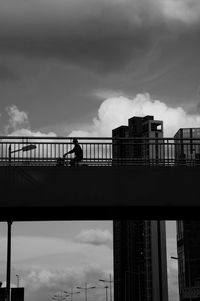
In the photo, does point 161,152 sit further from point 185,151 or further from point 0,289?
point 0,289

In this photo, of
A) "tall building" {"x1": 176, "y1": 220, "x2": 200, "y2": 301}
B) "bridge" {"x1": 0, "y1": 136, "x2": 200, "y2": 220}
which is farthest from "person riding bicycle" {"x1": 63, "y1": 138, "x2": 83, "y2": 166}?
"tall building" {"x1": 176, "y1": 220, "x2": 200, "y2": 301}

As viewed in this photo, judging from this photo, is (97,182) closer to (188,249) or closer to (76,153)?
(76,153)

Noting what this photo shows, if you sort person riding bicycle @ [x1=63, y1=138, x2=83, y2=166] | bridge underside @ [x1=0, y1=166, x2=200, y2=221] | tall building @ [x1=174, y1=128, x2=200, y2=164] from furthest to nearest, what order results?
tall building @ [x1=174, y1=128, x2=200, y2=164] < person riding bicycle @ [x1=63, y1=138, x2=83, y2=166] < bridge underside @ [x1=0, y1=166, x2=200, y2=221]

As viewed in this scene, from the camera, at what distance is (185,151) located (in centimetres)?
2602

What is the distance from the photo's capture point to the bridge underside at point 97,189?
922 inches

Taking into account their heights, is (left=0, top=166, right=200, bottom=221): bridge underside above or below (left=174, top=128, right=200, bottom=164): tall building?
below

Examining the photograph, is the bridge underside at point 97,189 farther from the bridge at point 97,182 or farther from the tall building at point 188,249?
the tall building at point 188,249

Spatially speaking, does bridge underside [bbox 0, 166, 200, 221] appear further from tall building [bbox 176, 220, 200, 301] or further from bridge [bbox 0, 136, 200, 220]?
tall building [bbox 176, 220, 200, 301]

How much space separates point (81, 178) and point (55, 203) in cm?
150

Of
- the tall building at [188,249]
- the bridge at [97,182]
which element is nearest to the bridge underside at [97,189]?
the bridge at [97,182]

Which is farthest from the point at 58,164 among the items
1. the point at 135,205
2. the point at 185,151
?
the point at 185,151

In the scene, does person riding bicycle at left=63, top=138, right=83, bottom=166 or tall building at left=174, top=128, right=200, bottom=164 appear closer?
person riding bicycle at left=63, top=138, right=83, bottom=166

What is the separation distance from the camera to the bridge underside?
23406 millimetres

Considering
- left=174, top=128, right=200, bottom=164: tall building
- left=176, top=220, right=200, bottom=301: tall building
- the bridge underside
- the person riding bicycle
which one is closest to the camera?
the bridge underside
